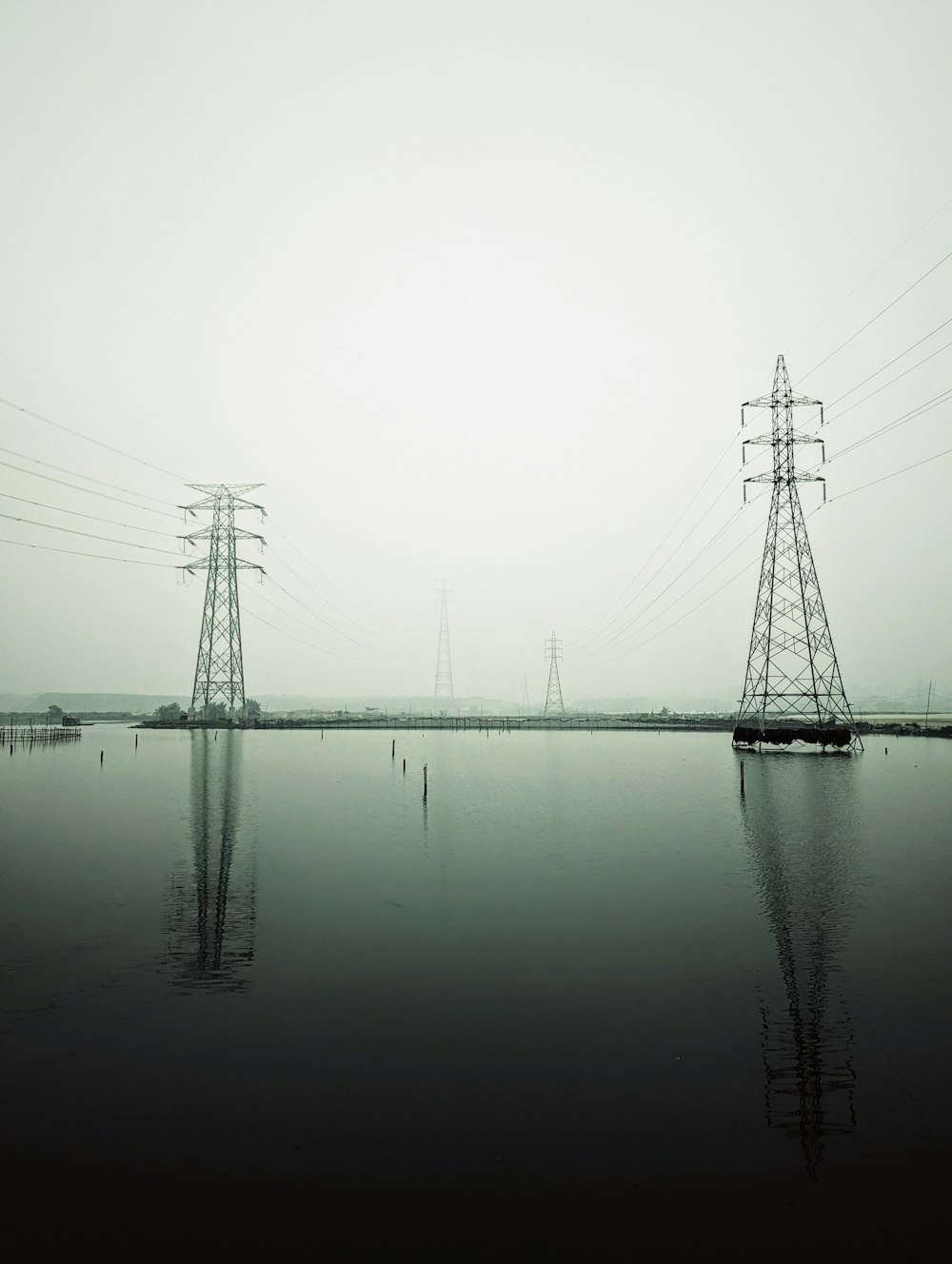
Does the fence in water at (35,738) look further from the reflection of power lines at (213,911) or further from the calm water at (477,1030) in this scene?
the calm water at (477,1030)

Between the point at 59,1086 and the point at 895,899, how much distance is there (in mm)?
22276

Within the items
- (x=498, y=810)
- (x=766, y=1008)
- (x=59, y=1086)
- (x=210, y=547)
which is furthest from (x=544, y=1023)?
(x=210, y=547)

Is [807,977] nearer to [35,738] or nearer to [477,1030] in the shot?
[477,1030]

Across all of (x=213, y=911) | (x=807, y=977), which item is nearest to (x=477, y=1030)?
(x=807, y=977)

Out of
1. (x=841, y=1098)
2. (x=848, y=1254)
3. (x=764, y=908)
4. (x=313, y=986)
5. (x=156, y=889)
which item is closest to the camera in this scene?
(x=848, y=1254)

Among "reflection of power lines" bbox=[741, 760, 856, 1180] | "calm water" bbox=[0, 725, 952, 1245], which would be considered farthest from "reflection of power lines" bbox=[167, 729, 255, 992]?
"reflection of power lines" bbox=[741, 760, 856, 1180]

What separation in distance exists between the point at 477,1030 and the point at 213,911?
1139 centimetres

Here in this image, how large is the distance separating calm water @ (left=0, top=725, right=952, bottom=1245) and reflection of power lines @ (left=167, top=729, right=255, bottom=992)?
13cm

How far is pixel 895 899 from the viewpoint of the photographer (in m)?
24.8

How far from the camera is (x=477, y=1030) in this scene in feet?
48.5

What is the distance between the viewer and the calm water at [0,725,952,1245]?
32.8 ft

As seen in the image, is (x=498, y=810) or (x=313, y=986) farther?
(x=498, y=810)

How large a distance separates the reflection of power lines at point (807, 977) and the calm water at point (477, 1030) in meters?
0.08

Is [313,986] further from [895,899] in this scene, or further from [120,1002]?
[895,899]
